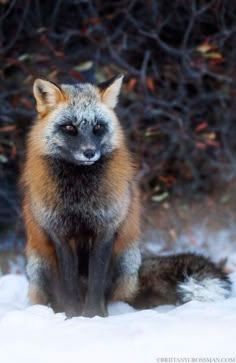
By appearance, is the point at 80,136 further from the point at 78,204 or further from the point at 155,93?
the point at 155,93

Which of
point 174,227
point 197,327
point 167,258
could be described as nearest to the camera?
point 197,327

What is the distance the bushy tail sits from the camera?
3496 mm

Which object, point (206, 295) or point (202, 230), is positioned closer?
point (206, 295)

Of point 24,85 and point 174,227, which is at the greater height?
point 24,85

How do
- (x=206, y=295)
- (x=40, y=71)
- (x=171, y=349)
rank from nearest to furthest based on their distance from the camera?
(x=171, y=349)
(x=206, y=295)
(x=40, y=71)

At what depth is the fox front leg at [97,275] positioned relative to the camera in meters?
3.43

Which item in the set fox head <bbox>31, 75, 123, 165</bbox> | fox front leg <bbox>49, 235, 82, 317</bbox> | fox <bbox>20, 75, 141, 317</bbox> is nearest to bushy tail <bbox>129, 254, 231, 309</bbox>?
fox <bbox>20, 75, 141, 317</bbox>

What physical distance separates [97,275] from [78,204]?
1.41ft

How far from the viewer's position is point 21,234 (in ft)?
18.9

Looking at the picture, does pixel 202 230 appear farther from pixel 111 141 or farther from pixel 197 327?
pixel 197 327

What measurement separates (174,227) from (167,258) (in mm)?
2285

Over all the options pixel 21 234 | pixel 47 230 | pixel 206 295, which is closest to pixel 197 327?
pixel 206 295

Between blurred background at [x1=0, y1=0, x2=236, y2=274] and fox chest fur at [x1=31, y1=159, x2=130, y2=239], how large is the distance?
208 cm

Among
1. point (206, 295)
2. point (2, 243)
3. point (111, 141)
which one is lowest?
point (2, 243)
